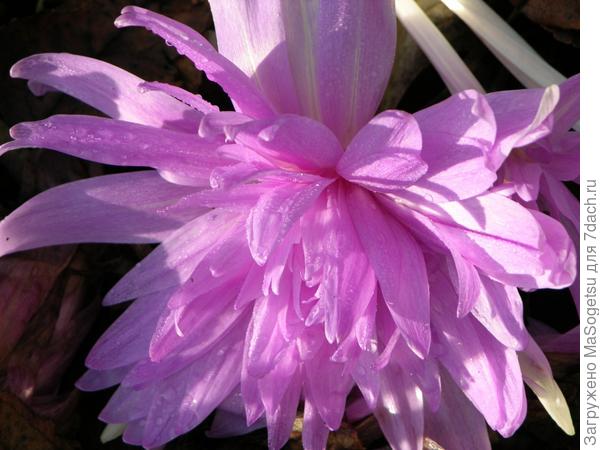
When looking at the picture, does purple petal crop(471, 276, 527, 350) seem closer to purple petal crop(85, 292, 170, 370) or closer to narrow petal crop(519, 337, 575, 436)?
narrow petal crop(519, 337, 575, 436)

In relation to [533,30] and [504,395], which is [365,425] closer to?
[504,395]

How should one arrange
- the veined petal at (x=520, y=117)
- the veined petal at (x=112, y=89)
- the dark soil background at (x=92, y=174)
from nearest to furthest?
the veined petal at (x=520, y=117) → the veined petal at (x=112, y=89) → the dark soil background at (x=92, y=174)

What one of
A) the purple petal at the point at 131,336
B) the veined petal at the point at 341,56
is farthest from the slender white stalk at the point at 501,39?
the purple petal at the point at 131,336

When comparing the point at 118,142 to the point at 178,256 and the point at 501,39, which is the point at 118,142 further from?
the point at 501,39

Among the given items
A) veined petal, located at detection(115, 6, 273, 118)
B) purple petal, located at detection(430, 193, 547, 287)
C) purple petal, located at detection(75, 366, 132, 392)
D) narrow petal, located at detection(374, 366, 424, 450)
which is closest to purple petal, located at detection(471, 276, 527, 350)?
purple petal, located at detection(430, 193, 547, 287)

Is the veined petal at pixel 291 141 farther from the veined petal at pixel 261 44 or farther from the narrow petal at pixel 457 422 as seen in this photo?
the narrow petal at pixel 457 422

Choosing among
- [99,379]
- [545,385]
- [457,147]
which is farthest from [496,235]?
[99,379]
